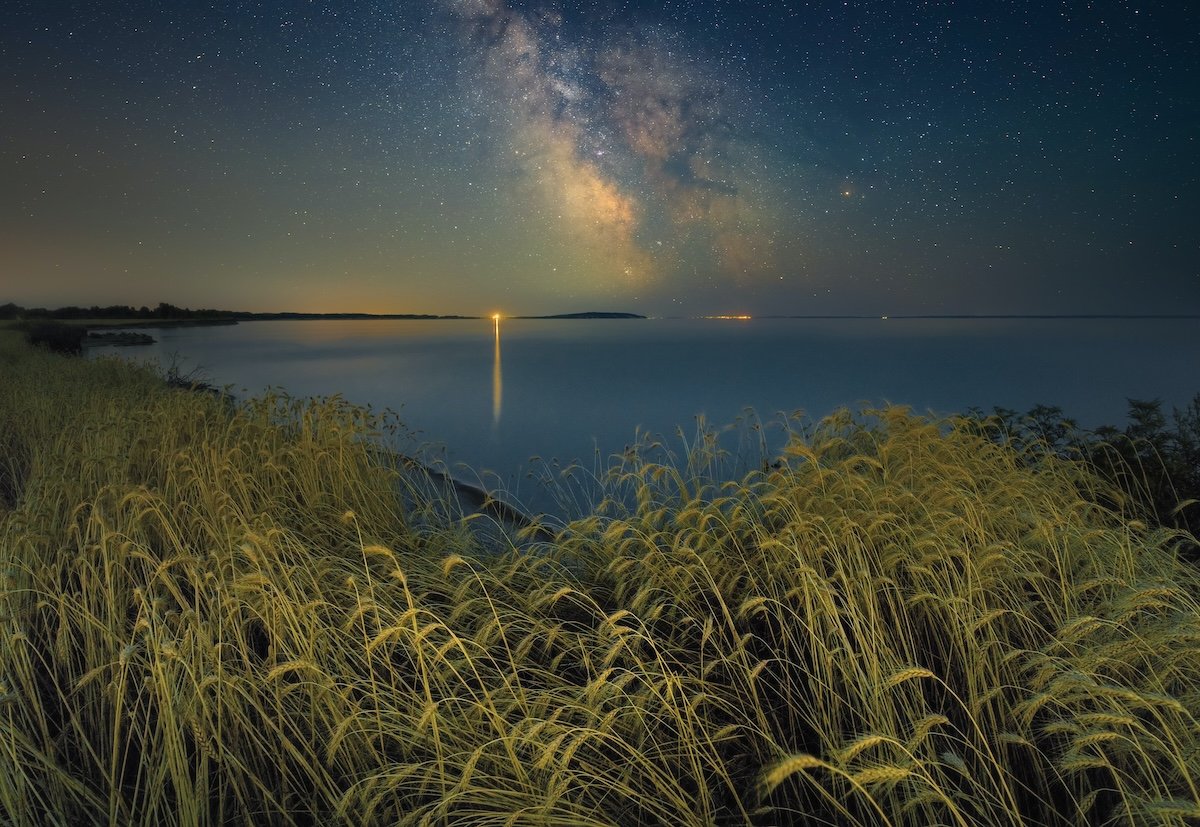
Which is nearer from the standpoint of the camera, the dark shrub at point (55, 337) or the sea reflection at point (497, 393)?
the sea reflection at point (497, 393)

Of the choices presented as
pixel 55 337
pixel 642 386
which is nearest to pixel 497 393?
pixel 642 386

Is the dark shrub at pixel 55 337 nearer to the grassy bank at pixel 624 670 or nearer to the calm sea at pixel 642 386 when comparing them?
the calm sea at pixel 642 386

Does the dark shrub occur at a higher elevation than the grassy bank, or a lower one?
higher

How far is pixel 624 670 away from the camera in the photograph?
256 cm

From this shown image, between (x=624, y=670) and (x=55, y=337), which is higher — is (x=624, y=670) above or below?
below

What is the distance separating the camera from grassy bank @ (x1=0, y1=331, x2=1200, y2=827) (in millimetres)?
2260

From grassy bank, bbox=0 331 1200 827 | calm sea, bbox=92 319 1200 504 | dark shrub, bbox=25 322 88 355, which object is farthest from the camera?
dark shrub, bbox=25 322 88 355

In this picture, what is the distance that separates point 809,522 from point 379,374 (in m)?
30.2

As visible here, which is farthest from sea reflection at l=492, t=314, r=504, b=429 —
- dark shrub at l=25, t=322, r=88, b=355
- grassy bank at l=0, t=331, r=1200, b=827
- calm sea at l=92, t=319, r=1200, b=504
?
dark shrub at l=25, t=322, r=88, b=355

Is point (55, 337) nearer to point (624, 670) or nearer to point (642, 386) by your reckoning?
point (642, 386)

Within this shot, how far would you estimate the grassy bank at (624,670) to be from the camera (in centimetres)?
226

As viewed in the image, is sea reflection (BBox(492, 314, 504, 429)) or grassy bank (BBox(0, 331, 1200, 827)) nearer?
grassy bank (BBox(0, 331, 1200, 827))

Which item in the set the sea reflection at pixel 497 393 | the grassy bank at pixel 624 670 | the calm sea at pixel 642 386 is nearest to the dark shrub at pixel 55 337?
the calm sea at pixel 642 386

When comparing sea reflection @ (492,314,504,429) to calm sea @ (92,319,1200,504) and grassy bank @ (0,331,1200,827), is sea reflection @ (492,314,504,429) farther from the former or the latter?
grassy bank @ (0,331,1200,827)
